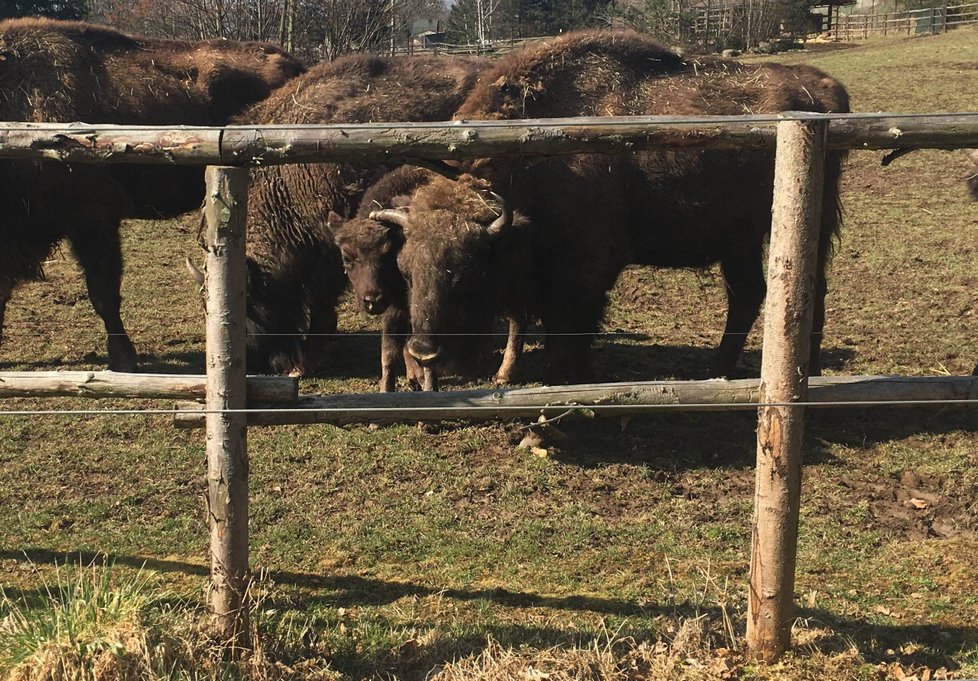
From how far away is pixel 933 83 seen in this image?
76.3 ft

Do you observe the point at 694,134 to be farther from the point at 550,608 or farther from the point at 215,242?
the point at 550,608

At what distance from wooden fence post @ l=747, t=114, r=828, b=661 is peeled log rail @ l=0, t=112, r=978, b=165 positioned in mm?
A: 191

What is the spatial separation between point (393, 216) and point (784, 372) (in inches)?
146

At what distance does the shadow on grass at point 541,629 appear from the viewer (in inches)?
170

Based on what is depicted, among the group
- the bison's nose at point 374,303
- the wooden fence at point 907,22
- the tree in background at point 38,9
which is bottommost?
the bison's nose at point 374,303

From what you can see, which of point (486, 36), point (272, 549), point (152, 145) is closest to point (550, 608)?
point (272, 549)

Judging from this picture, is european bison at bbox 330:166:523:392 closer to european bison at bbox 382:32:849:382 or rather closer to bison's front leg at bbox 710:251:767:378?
european bison at bbox 382:32:849:382

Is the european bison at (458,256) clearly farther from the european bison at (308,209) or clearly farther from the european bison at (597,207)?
the european bison at (308,209)

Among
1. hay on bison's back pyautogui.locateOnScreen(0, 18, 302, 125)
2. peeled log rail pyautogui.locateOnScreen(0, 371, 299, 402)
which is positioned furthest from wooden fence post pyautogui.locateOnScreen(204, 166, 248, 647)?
hay on bison's back pyautogui.locateOnScreen(0, 18, 302, 125)

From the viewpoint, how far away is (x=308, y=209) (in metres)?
8.50

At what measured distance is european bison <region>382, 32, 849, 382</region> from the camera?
6809 millimetres

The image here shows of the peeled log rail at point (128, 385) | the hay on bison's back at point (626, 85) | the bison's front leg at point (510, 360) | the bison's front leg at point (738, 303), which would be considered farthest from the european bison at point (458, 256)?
the peeled log rail at point (128, 385)

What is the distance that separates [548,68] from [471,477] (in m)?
3.28

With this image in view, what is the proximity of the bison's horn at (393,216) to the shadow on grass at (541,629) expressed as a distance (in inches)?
108
